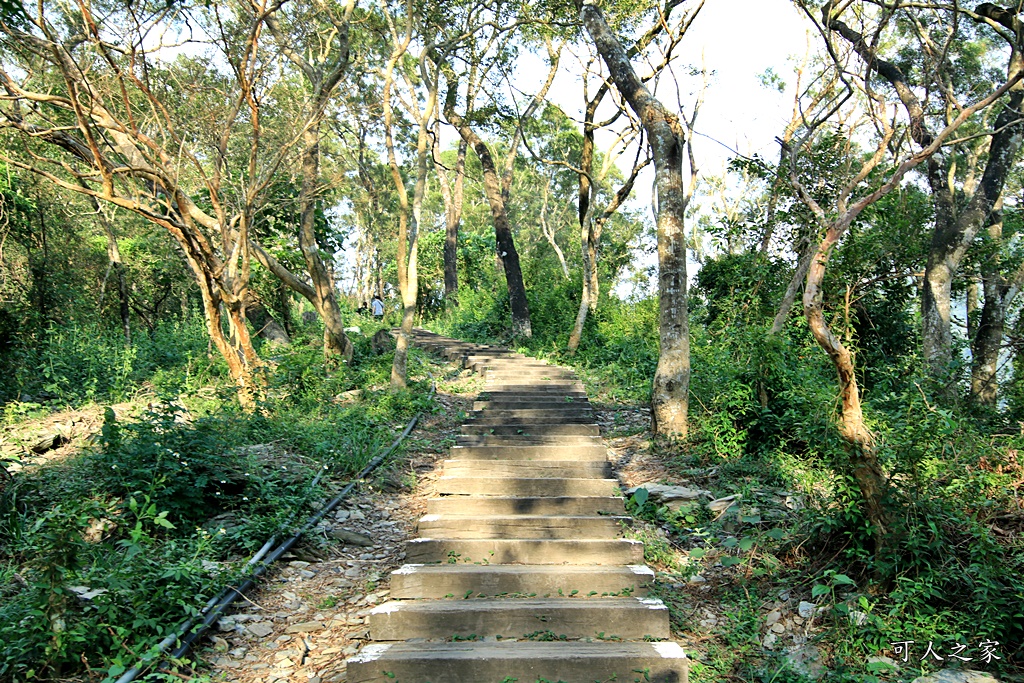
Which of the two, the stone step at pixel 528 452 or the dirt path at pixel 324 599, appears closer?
the dirt path at pixel 324 599

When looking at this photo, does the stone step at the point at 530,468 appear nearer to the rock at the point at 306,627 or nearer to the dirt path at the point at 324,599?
the dirt path at the point at 324,599

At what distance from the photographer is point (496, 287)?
16.6m

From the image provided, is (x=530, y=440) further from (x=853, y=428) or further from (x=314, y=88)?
(x=314, y=88)

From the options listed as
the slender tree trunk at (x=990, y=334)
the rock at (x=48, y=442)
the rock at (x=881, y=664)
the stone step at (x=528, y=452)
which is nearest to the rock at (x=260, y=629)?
the stone step at (x=528, y=452)

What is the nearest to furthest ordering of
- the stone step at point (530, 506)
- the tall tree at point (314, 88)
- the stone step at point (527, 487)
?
the stone step at point (530, 506) < the stone step at point (527, 487) < the tall tree at point (314, 88)

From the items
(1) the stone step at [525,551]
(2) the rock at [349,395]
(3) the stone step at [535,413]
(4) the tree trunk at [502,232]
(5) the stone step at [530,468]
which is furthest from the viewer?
(4) the tree trunk at [502,232]

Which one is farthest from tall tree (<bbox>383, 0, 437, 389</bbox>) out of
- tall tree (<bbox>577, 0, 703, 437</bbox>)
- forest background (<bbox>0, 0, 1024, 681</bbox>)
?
tall tree (<bbox>577, 0, 703, 437</bbox>)

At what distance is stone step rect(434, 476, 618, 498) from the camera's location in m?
6.27

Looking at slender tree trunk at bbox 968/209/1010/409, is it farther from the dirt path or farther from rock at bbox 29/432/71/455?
rock at bbox 29/432/71/455

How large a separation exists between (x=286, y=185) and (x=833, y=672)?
11450 mm

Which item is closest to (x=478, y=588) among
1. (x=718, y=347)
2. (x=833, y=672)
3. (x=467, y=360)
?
(x=833, y=672)

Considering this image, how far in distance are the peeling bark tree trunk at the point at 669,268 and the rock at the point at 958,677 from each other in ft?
12.8

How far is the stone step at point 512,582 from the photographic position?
15.6 ft

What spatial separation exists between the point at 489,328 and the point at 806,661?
41.3ft
